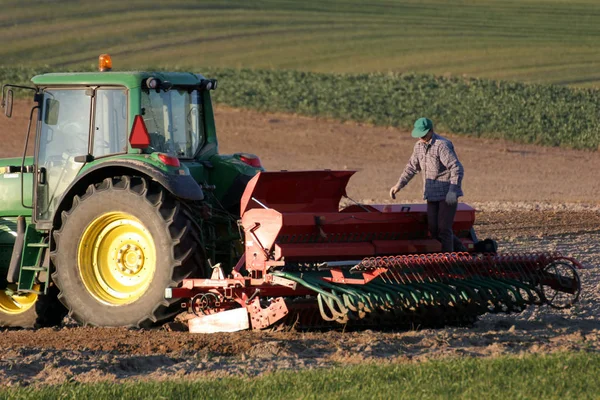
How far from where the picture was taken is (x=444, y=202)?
9312mm

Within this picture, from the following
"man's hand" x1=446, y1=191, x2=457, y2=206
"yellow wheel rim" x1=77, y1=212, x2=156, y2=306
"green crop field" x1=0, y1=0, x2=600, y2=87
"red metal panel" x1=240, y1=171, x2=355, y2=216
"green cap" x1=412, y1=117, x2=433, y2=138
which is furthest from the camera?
"green crop field" x1=0, y1=0, x2=600, y2=87

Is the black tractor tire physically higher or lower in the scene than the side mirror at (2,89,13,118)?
lower

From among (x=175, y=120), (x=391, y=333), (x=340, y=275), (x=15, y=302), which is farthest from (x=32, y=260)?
(x=391, y=333)

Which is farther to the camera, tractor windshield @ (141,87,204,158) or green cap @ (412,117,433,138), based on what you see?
green cap @ (412,117,433,138)

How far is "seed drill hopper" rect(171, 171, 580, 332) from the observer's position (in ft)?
27.1

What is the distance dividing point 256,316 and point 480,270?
194 cm

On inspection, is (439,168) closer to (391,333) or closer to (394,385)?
(391,333)

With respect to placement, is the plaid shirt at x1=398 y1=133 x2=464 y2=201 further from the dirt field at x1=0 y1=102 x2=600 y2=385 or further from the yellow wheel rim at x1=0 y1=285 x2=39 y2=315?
the yellow wheel rim at x1=0 y1=285 x2=39 y2=315

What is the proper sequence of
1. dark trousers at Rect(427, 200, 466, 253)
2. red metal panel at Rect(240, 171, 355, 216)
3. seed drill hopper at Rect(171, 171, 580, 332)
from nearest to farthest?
seed drill hopper at Rect(171, 171, 580, 332) → red metal panel at Rect(240, 171, 355, 216) → dark trousers at Rect(427, 200, 466, 253)

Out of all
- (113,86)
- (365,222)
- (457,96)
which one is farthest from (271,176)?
(457,96)

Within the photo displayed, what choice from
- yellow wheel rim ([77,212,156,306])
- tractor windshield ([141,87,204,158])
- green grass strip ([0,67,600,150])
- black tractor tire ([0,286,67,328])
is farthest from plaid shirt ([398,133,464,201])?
green grass strip ([0,67,600,150])

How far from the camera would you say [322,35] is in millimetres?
47656

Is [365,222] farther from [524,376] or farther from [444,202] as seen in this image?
[524,376]

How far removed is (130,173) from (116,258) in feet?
2.32
